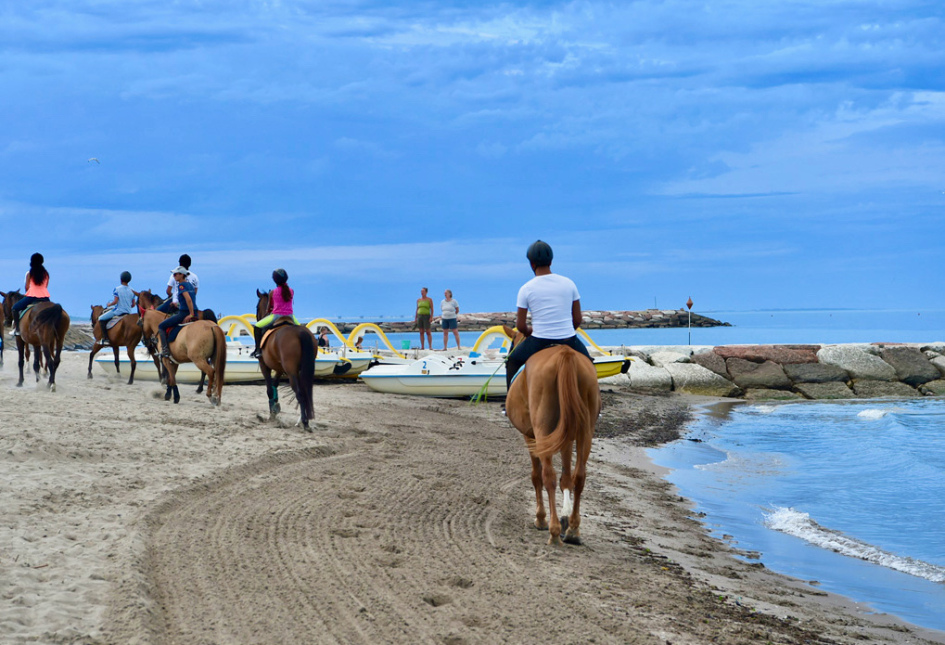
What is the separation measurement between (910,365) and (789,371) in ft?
16.9

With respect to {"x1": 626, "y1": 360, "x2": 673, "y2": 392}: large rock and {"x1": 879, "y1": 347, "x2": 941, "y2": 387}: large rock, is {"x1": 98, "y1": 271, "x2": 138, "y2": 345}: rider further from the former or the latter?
{"x1": 879, "y1": 347, "x2": 941, "y2": 387}: large rock

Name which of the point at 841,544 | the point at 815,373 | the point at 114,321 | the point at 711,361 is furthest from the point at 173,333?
the point at 815,373

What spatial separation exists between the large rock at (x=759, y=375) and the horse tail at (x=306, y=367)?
63.9ft

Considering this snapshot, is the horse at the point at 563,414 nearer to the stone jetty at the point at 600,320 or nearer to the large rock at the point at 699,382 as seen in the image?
the large rock at the point at 699,382

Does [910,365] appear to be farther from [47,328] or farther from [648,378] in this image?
[47,328]

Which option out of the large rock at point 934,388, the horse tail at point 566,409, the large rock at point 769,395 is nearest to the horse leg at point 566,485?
the horse tail at point 566,409

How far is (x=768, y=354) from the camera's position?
2836 centimetres

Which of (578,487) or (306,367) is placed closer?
(578,487)

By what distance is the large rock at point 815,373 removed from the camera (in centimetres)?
2722

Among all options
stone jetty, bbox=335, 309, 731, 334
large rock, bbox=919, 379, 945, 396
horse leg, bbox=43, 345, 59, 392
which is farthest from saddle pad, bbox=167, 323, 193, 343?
stone jetty, bbox=335, 309, 731, 334

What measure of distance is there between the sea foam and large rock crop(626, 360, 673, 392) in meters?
15.7

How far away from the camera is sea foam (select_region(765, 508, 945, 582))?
7312 mm

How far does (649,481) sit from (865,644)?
5.93 m

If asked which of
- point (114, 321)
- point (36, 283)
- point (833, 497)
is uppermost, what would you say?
point (36, 283)
